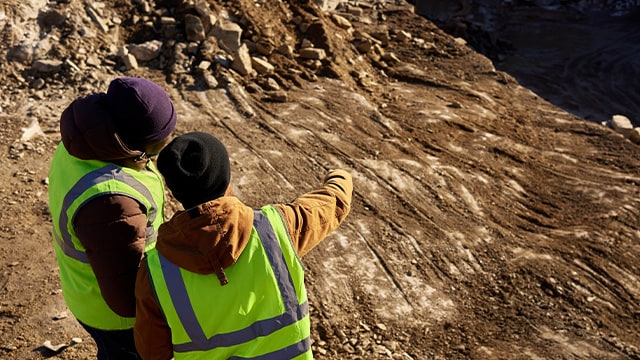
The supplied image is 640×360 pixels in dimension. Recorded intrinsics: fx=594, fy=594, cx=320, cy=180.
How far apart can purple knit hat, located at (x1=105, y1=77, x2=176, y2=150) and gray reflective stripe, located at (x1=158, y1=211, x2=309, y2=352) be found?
2.03ft

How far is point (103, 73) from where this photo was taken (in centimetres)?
750

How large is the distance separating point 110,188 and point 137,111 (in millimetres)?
315

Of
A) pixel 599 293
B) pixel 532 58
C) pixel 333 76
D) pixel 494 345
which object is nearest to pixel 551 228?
pixel 599 293

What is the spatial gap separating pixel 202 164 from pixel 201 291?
1.35 feet

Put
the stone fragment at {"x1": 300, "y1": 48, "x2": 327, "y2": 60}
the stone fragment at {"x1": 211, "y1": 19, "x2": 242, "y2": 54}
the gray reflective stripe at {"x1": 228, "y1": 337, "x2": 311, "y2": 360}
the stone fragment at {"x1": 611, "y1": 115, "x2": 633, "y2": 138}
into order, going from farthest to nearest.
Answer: the stone fragment at {"x1": 611, "y1": 115, "x2": 633, "y2": 138} < the stone fragment at {"x1": 300, "y1": 48, "x2": 327, "y2": 60} < the stone fragment at {"x1": 211, "y1": 19, "x2": 242, "y2": 54} < the gray reflective stripe at {"x1": 228, "y1": 337, "x2": 311, "y2": 360}

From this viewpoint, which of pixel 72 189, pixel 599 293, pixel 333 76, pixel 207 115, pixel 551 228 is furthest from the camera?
pixel 333 76

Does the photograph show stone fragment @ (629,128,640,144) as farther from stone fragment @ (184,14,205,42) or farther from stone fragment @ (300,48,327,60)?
stone fragment @ (184,14,205,42)

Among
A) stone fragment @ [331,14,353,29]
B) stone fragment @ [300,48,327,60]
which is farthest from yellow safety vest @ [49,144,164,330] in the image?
stone fragment @ [331,14,353,29]

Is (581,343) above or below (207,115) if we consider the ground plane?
above

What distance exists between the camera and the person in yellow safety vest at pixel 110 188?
225 cm

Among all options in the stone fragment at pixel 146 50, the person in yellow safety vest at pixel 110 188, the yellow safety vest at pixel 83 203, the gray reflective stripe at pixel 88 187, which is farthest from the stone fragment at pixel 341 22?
the gray reflective stripe at pixel 88 187

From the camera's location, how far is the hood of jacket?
1888 mm

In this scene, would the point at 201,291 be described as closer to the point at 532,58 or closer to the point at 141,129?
the point at 141,129

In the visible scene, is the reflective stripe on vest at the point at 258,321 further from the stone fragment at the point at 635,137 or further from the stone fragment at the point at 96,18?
the stone fragment at the point at 635,137
